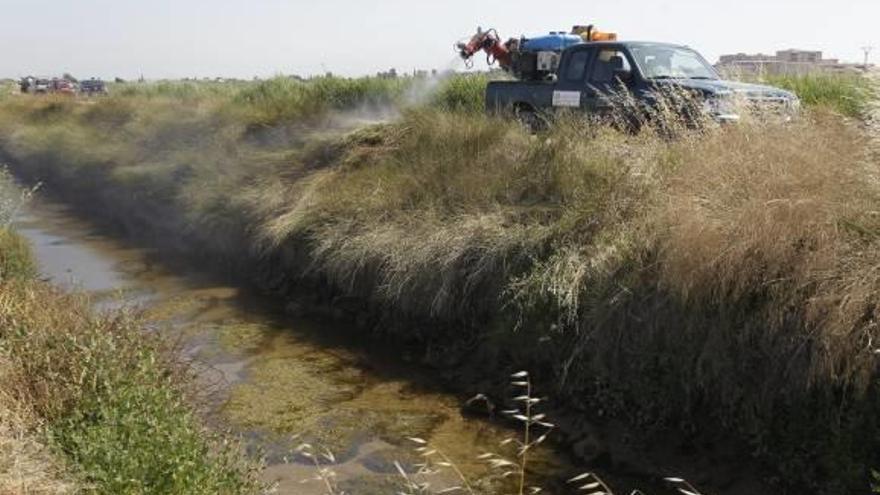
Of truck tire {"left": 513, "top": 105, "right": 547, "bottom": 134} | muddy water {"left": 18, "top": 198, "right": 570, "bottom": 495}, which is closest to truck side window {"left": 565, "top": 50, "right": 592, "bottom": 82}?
truck tire {"left": 513, "top": 105, "right": 547, "bottom": 134}

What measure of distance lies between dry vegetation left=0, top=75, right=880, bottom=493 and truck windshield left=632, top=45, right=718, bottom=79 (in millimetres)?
1961

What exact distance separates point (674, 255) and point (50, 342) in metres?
4.52

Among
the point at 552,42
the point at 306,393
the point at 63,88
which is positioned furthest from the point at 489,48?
the point at 63,88

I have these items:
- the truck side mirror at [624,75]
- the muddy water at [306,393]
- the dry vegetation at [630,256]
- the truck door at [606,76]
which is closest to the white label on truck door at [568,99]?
the truck door at [606,76]

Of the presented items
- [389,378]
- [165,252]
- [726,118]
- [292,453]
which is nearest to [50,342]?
[292,453]

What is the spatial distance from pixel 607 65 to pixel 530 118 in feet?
4.49

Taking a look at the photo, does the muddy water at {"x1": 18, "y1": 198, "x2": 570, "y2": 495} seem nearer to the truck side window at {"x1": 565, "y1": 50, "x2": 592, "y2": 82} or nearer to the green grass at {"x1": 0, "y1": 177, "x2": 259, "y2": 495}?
the green grass at {"x1": 0, "y1": 177, "x2": 259, "y2": 495}

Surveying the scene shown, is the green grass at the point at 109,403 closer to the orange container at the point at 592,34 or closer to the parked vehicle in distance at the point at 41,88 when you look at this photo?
the orange container at the point at 592,34

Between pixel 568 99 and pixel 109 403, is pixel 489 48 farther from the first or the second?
pixel 109 403

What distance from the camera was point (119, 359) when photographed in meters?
5.68

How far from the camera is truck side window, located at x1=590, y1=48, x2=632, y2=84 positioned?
11070 mm

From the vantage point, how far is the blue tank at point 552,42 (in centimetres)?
1406

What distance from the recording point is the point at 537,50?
548 inches

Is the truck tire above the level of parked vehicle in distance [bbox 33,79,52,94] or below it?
below
